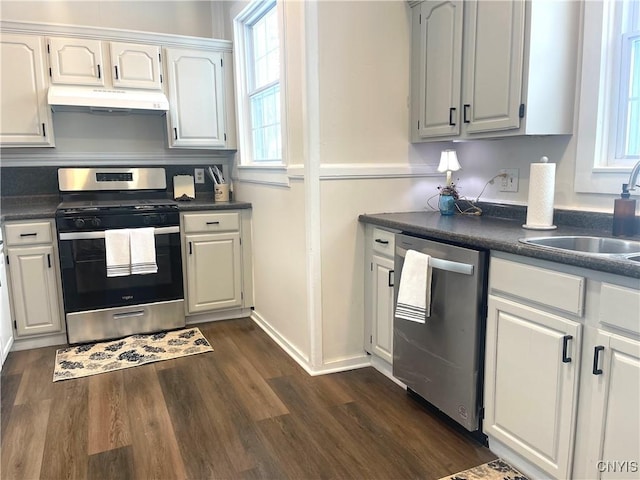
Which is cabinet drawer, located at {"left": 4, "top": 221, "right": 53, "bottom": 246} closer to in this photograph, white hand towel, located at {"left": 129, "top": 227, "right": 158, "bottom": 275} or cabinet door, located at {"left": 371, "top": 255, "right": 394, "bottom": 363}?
white hand towel, located at {"left": 129, "top": 227, "right": 158, "bottom": 275}

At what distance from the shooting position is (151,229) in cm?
332

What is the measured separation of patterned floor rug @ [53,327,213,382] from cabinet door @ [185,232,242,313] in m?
0.29

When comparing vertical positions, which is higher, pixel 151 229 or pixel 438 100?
pixel 438 100

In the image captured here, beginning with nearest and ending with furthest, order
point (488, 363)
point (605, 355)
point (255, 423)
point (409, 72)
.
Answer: point (605, 355)
point (488, 363)
point (255, 423)
point (409, 72)

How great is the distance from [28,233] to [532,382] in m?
3.06

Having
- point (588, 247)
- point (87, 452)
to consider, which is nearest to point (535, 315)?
point (588, 247)

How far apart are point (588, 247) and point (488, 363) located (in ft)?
2.09

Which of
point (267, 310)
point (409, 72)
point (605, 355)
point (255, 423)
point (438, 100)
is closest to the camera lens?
point (605, 355)

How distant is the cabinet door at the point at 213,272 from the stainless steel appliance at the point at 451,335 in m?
1.74

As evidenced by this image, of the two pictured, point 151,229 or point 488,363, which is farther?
point 151,229

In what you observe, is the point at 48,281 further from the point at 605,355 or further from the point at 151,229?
the point at 605,355

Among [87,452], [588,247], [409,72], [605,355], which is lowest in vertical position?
[87,452]

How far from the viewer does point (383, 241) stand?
2588mm

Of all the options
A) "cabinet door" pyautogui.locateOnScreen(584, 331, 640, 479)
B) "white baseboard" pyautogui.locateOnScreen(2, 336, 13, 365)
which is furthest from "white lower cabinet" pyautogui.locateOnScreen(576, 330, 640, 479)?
"white baseboard" pyautogui.locateOnScreen(2, 336, 13, 365)
